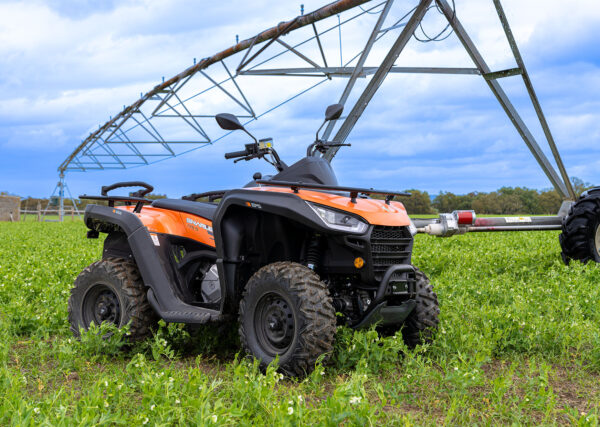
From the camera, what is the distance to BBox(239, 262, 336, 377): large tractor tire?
142 inches

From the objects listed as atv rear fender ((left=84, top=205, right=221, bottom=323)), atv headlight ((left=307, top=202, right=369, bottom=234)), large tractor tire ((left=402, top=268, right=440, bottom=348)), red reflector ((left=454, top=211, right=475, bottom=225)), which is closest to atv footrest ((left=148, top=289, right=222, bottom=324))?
atv rear fender ((left=84, top=205, right=221, bottom=323))

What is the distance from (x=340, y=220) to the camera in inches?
146

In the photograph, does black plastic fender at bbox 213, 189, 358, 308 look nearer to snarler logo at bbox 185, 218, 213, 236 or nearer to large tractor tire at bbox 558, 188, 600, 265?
snarler logo at bbox 185, 218, 213, 236

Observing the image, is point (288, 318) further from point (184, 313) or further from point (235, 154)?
point (235, 154)

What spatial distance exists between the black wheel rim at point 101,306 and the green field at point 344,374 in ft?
0.96

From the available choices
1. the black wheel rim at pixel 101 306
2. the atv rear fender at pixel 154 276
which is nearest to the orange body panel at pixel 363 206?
the atv rear fender at pixel 154 276

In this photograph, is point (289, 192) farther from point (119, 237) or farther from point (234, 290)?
point (119, 237)

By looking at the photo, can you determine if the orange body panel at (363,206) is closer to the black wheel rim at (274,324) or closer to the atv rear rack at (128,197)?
the black wheel rim at (274,324)

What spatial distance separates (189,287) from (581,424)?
2.84 meters

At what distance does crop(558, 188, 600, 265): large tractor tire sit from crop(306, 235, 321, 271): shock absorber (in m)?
6.21

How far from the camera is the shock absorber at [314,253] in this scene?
13.1 ft

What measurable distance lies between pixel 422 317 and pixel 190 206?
1.95 metres

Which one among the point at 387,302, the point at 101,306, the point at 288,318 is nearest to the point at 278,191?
the point at 288,318

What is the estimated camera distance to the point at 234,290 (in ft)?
13.6
